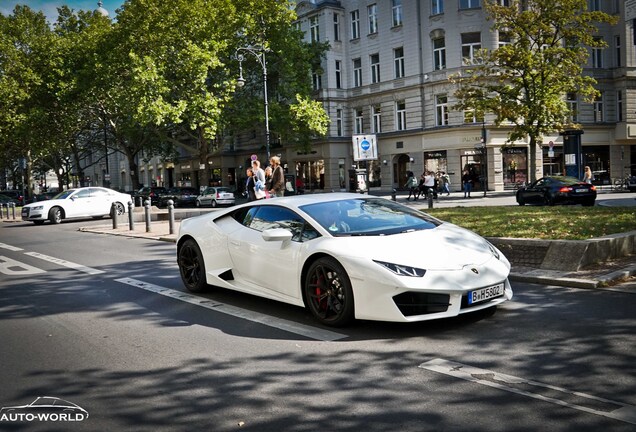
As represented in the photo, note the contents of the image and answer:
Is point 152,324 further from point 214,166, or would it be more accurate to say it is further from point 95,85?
point 214,166

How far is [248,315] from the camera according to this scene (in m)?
6.30

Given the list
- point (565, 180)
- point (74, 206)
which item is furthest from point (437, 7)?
point (74, 206)

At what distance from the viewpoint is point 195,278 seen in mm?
7637

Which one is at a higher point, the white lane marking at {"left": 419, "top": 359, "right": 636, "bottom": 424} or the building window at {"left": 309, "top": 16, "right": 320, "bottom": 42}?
the building window at {"left": 309, "top": 16, "right": 320, "bottom": 42}

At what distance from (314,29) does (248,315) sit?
43.7 meters

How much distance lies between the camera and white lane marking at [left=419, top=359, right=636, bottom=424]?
136 inches

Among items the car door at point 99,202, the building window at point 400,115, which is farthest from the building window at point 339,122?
the car door at point 99,202

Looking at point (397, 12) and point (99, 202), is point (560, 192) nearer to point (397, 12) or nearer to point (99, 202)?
point (99, 202)

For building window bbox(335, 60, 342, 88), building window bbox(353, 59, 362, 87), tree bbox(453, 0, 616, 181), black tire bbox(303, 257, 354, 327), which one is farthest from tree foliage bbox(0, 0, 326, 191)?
black tire bbox(303, 257, 354, 327)

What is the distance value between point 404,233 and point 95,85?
36.5 meters

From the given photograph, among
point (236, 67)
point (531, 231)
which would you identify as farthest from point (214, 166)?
point (531, 231)

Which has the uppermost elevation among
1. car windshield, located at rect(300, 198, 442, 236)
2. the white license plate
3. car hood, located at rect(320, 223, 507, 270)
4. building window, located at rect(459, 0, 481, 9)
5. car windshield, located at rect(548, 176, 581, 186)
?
building window, located at rect(459, 0, 481, 9)

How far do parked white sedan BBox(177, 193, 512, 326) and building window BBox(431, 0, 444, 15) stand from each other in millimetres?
36920

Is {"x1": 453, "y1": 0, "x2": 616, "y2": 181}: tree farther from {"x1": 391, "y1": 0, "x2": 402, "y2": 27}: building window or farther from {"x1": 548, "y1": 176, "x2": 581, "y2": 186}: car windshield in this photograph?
{"x1": 391, "y1": 0, "x2": 402, "y2": 27}: building window
